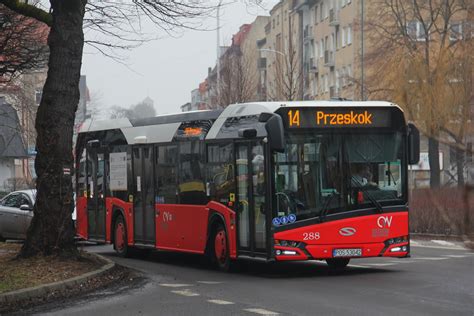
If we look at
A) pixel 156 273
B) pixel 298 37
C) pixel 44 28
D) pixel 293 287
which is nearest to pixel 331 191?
pixel 293 287

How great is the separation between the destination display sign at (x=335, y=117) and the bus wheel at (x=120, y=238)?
6.32 m

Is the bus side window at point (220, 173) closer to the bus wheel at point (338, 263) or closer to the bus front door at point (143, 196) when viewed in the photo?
the bus wheel at point (338, 263)

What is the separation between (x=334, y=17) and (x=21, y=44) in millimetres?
50188

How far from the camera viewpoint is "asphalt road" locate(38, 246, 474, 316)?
931 cm

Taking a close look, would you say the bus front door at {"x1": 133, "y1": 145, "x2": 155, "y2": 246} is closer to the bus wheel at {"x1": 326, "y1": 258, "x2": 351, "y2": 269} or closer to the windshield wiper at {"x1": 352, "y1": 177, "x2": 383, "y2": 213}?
the bus wheel at {"x1": 326, "y1": 258, "x2": 351, "y2": 269}

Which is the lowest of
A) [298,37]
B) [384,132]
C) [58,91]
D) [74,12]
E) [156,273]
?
[156,273]

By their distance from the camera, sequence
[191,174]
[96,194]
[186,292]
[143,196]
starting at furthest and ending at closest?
[96,194] → [143,196] → [191,174] → [186,292]

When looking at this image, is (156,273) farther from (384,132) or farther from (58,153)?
(384,132)

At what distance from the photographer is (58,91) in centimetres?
1339

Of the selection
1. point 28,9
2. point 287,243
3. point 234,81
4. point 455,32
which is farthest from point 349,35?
point 287,243

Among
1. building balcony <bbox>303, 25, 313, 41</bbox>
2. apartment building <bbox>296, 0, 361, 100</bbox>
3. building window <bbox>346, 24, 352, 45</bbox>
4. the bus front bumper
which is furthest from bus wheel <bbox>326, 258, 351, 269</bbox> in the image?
building balcony <bbox>303, 25, 313, 41</bbox>

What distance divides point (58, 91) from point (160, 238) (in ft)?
13.5

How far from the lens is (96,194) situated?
18859mm

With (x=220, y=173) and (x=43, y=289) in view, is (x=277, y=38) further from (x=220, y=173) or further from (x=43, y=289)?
(x=43, y=289)
